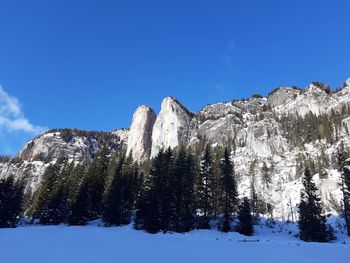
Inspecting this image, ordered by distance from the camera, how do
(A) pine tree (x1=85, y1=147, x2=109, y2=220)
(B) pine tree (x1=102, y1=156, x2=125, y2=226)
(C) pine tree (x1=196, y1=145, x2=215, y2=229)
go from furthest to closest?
1. (A) pine tree (x1=85, y1=147, x2=109, y2=220)
2. (C) pine tree (x1=196, y1=145, x2=215, y2=229)
3. (B) pine tree (x1=102, y1=156, x2=125, y2=226)

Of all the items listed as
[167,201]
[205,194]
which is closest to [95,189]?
[167,201]

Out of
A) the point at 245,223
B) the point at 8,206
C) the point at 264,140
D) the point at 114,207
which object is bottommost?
the point at 245,223

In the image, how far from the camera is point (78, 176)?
6500 centimetres

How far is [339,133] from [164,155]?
129355 millimetres

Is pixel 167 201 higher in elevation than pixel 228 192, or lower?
lower

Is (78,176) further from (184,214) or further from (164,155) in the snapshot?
(184,214)

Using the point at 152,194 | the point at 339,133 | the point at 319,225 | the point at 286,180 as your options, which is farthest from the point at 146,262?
the point at 339,133

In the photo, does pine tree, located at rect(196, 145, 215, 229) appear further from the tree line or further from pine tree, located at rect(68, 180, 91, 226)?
pine tree, located at rect(68, 180, 91, 226)

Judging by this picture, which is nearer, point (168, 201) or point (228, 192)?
point (168, 201)

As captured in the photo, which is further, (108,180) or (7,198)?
(108,180)

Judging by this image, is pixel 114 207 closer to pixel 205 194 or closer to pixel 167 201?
pixel 167 201

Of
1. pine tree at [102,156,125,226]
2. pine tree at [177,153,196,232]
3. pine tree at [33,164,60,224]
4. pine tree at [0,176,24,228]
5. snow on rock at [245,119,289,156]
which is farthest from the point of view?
snow on rock at [245,119,289,156]

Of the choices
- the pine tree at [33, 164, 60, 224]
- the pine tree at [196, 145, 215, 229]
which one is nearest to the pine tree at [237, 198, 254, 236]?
the pine tree at [196, 145, 215, 229]

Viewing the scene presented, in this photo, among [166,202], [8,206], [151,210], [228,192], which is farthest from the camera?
[8,206]
